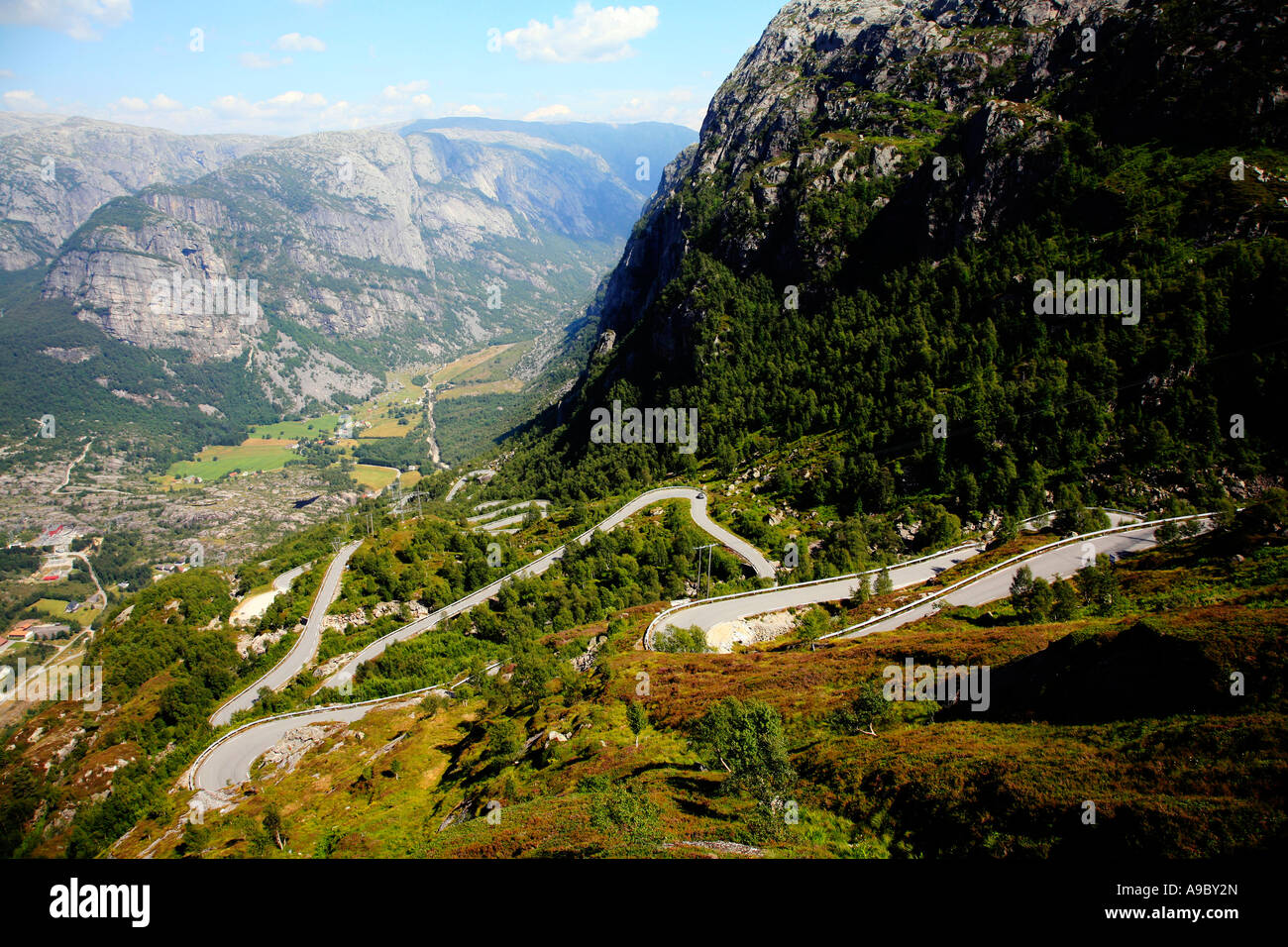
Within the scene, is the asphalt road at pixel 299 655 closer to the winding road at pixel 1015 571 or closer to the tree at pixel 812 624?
the tree at pixel 812 624

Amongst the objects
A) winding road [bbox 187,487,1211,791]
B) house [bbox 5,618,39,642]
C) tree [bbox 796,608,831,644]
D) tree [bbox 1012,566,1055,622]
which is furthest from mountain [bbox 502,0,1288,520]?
house [bbox 5,618,39,642]

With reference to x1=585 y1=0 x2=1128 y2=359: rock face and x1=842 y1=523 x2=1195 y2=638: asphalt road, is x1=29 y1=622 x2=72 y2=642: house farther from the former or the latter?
x1=842 y1=523 x2=1195 y2=638: asphalt road

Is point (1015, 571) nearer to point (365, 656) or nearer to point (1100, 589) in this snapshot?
point (1100, 589)

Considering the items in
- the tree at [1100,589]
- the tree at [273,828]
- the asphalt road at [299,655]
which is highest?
the tree at [1100,589]

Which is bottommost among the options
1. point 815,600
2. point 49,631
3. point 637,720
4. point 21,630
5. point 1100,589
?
point 49,631

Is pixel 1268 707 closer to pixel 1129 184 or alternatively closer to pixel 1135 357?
pixel 1135 357

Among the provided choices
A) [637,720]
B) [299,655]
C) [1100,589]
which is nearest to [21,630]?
[299,655]

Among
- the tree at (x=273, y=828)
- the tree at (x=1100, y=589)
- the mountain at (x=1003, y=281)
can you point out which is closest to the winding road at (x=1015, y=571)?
the tree at (x=1100, y=589)
